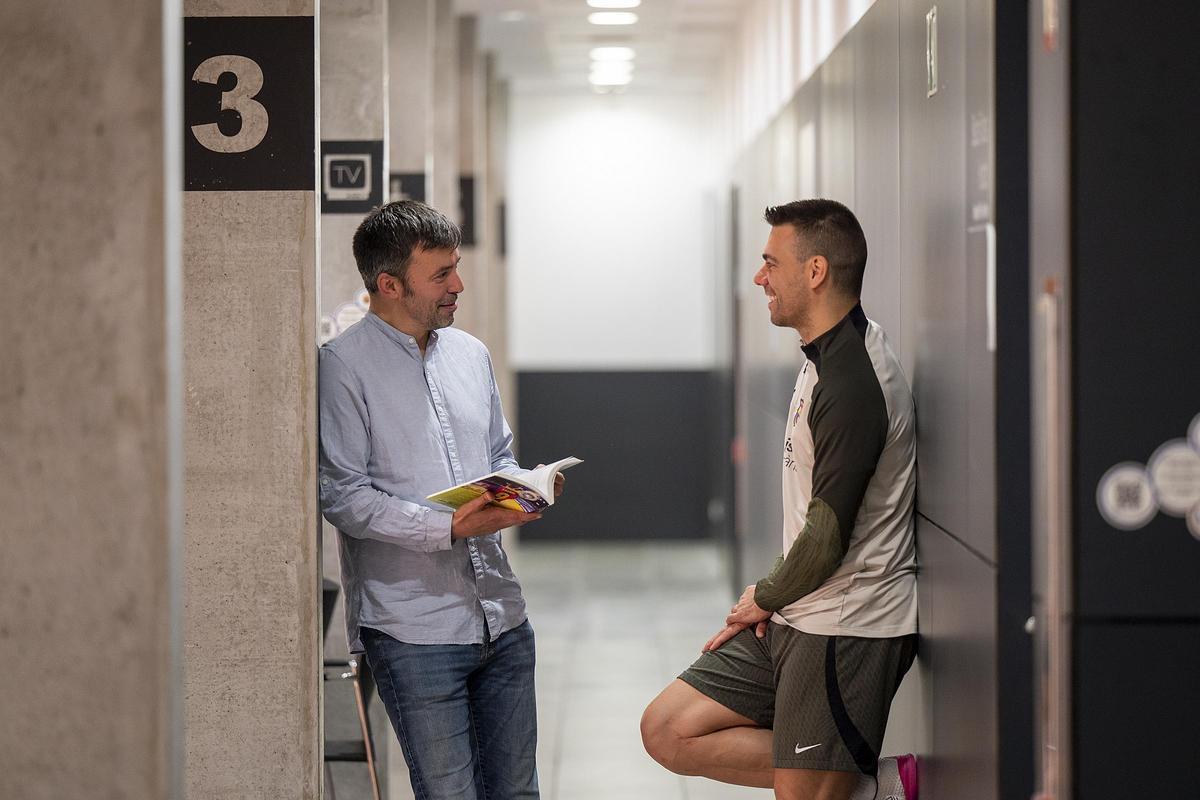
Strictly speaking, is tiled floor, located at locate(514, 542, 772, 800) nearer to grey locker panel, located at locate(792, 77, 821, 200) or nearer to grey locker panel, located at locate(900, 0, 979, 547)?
grey locker panel, located at locate(792, 77, 821, 200)

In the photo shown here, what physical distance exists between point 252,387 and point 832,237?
4.15 ft

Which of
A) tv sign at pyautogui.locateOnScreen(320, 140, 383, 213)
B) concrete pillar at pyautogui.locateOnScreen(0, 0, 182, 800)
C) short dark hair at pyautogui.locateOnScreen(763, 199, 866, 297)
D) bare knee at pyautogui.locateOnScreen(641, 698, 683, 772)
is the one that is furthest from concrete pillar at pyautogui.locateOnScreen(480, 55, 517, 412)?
concrete pillar at pyautogui.locateOnScreen(0, 0, 182, 800)

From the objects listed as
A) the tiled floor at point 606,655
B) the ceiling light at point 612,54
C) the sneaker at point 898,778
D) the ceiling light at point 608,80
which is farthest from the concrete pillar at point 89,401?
the ceiling light at point 608,80

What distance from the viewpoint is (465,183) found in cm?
805

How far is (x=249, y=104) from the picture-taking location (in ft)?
9.80

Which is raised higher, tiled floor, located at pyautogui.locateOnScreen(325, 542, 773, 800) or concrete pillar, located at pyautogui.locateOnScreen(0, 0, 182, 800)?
concrete pillar, located at pyautogui.locateOnScreen(0, 0, 182, 800)

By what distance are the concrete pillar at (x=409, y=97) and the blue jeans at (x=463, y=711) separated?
288 cm

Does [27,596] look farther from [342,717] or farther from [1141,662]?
[342,717]

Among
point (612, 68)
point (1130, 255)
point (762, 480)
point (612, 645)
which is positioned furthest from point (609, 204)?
point (1130, 255)

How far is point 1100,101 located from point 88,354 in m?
1.43

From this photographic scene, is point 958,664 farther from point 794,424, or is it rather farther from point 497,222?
point 497,222

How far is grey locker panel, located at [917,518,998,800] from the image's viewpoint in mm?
2430

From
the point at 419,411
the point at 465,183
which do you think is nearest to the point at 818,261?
the point at 419,411

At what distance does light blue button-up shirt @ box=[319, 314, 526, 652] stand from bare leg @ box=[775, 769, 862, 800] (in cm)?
66
